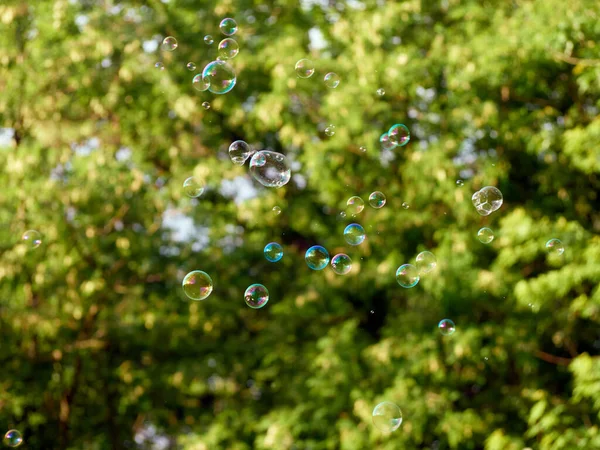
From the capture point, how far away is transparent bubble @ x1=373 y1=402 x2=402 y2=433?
19.4 ft

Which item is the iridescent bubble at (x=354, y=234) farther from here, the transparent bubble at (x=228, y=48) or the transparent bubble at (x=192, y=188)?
the transparent bubble at (x=228, y=48)

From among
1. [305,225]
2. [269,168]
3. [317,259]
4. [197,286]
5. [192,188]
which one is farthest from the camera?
[305,225]

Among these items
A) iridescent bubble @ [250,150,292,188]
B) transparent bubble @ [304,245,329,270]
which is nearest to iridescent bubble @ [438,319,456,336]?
transparent bubble @ [304,245,329,270]

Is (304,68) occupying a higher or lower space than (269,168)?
lower

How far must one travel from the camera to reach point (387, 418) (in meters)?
6.04

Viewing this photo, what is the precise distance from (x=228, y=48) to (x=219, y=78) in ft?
2.27

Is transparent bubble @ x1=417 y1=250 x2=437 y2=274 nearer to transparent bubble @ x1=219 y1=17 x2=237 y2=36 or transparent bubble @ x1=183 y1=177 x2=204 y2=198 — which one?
transparent bubble @ x1=183 y1=177 x2=204 y2=198

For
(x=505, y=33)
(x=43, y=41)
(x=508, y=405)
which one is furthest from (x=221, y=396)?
(x=505, y=33)

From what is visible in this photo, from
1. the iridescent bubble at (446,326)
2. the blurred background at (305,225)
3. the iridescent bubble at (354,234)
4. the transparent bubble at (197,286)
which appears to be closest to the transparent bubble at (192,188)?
the blurred background at (305,225)

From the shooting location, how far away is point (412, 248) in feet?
26.7

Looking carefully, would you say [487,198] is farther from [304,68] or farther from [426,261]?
[304,68]

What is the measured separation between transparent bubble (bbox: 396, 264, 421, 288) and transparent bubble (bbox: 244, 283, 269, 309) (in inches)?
36.5

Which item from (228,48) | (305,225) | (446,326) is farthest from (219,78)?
(305,225)

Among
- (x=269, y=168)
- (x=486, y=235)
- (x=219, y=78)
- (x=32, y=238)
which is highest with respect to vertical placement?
(x=219, y=78)
